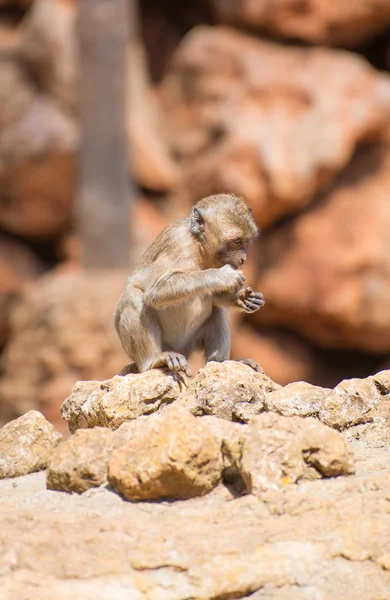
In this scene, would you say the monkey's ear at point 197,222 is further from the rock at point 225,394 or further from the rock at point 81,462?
the rock at point 81,462

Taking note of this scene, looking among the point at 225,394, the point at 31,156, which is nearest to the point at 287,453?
the point at 225,394

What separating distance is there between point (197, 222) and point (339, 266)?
343 inches

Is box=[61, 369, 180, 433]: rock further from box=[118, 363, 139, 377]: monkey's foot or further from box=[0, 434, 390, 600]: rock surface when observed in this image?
box=[0, 434, 390, 600]: rock surface

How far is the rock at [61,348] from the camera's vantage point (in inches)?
570

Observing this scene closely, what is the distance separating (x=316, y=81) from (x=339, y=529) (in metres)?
12.8

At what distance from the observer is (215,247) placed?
689 centimetres

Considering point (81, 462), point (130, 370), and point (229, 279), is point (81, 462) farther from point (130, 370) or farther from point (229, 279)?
point (130, 370)

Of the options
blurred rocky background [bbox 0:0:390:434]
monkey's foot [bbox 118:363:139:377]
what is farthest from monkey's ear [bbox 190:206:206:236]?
blurred rocky background [bbox 0:0:390:434]

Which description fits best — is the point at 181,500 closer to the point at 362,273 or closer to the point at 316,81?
the point at 362,273

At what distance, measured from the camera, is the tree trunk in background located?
52.1 ft

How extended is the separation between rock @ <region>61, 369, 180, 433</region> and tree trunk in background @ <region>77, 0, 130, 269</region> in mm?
9985

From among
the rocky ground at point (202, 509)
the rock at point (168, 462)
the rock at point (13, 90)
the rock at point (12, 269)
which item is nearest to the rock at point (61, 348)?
the rock at point (12, 269)

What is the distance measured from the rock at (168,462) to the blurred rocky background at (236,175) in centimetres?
956

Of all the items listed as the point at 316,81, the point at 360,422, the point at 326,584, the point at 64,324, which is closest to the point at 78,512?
the point at 326,584
